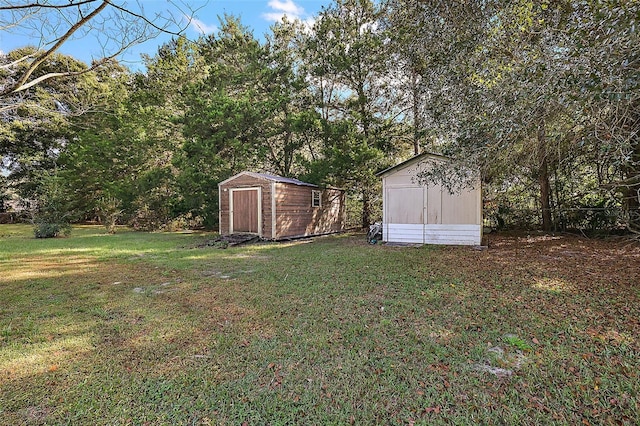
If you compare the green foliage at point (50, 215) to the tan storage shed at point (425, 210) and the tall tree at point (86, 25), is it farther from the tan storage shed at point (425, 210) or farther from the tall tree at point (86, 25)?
the tan storage shed at point (425, 210)

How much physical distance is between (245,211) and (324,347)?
8685 millimetres

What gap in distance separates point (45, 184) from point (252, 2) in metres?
13.3

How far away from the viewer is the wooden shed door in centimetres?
1071

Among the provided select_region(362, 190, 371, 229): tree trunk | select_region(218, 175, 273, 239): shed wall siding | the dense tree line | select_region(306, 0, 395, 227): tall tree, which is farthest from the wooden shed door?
select_region(362, 190, 371, 229): tree trunk

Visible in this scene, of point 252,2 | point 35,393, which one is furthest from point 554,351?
point 252,2

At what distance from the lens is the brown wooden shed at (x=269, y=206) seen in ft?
34.3

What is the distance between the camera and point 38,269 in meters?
6.10

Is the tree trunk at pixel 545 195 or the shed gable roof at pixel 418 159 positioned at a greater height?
the shed gable roof at pixel 418 159

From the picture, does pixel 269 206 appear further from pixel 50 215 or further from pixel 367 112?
pixel 50 215

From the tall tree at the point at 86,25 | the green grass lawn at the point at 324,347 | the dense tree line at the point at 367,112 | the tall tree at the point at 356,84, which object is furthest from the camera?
the tall tree at the point at 356,84

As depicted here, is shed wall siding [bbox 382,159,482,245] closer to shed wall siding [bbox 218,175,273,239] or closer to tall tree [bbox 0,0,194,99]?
shed wall siding [bbox 218,175,273,239]

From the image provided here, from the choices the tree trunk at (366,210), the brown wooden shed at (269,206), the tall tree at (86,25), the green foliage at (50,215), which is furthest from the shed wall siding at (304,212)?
the green foliage at (50,215)

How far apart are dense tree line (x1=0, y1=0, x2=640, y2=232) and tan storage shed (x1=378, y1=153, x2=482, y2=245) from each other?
748mm

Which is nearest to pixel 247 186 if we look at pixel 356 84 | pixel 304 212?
pixel 304 212
